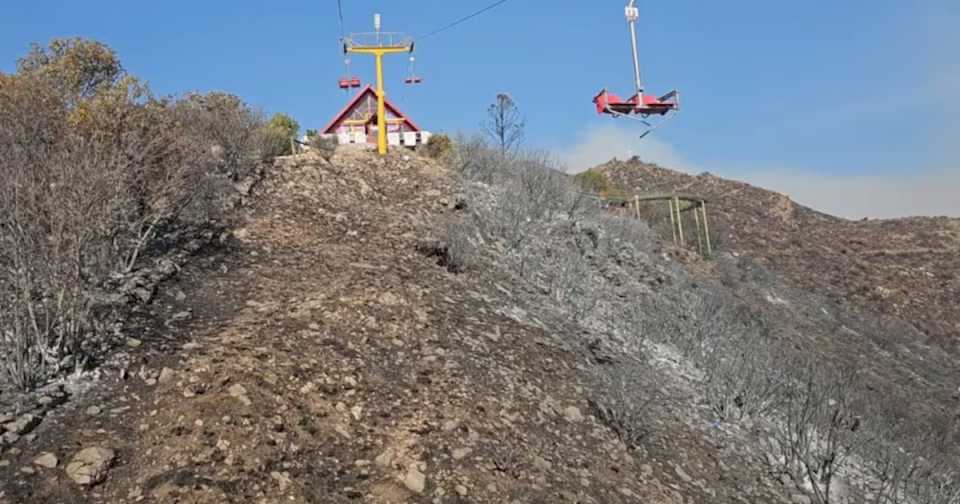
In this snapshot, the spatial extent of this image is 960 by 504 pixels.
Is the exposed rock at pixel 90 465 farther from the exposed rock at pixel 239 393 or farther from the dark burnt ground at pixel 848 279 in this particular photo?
the dark burnt ground at pixel 848 279

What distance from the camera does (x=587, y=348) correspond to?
8695 millimetres

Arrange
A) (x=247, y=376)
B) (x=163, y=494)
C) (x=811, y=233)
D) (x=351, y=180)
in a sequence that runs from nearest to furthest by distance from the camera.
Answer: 1. (x=163, y=494)
2. (x=247, y=376)
3. (x=351, y=180)
4. (x=811, y=233)

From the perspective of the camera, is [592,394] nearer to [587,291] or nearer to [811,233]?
[587,291]

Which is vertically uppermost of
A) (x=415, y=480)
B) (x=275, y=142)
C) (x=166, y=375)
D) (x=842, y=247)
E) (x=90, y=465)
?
(x=275, y=142)

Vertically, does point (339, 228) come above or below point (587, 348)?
above

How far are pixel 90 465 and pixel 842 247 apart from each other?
33.1m

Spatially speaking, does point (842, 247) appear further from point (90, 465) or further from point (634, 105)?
point (90, 465)

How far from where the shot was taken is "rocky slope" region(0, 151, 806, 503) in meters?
4.88

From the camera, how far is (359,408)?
598 cm

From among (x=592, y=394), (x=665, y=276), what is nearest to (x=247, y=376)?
(x=592, y=394)

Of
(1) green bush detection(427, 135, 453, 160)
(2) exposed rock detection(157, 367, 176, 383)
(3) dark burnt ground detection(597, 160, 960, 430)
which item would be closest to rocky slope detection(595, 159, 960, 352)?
(3) dark burnt ground detection(597, 160, 960, 430)

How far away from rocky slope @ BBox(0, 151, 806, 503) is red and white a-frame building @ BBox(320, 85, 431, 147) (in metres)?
10.2

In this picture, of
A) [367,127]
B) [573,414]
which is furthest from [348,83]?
[573,414]

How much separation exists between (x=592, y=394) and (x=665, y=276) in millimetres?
7679
